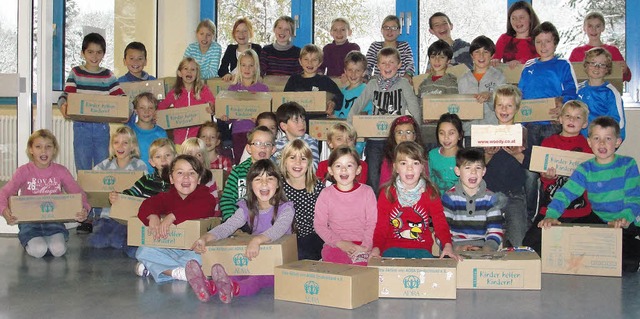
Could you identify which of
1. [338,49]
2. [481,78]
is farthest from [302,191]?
[338,49]

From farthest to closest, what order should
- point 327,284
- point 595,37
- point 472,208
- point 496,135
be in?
1. point 595,37
2. point 496,135
3. point 472,208
4. point 327,284

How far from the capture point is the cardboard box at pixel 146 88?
5.54m

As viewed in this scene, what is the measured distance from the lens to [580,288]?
11.1ft

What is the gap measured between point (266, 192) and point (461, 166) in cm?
109

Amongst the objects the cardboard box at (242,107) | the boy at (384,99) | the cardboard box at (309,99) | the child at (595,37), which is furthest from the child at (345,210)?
the child at (595,37)

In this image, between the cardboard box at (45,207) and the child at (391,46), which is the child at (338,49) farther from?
the cardboard box at (45,207)

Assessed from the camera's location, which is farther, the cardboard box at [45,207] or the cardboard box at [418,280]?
the cardboard box at [45,207]

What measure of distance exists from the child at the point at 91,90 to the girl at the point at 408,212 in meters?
2.74

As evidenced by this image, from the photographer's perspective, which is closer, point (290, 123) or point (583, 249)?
point (583, 249)

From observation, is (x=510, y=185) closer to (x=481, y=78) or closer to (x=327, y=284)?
(x=481, y=78)

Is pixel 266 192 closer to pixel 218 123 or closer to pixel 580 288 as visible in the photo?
pixel 580 288

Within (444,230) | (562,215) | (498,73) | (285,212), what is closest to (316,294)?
(285,212)

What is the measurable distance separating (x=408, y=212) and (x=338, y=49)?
2.73 meters

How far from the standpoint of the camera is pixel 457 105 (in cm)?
464
